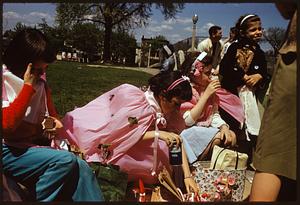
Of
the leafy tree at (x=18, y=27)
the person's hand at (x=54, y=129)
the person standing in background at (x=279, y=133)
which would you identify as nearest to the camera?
the person standing in background at (x=279, y=133)

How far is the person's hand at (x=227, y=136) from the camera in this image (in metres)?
3.84

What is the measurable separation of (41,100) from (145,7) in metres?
0.90

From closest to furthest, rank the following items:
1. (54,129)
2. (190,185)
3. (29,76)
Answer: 1. (29,76)
2. (54,129)
3. (190,185)

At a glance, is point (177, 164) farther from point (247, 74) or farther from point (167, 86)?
point (247, 74)

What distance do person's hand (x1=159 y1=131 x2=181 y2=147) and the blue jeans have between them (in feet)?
1.95

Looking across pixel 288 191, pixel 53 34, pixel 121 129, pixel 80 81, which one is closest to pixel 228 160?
pixel 288 191

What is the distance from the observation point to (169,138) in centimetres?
361

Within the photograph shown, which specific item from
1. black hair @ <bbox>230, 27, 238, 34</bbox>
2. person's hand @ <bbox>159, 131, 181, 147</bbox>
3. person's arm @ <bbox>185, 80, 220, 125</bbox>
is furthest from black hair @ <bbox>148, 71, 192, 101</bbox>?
black hair @ <bbox>230, 27, 238, 34</bbox>

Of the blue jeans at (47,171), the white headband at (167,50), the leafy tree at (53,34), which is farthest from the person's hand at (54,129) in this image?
the white headband at (167,50)

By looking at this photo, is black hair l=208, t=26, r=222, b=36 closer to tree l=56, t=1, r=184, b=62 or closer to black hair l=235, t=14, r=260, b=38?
black hair l=235, t=14, r=260, b=38

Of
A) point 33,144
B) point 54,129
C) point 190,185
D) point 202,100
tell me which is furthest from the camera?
point 202,100

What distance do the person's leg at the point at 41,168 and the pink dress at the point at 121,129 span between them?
30cm

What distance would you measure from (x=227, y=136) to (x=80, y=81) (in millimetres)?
1151

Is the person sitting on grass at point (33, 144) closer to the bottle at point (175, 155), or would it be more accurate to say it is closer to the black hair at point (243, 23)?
the bottle at point (175, 155)
